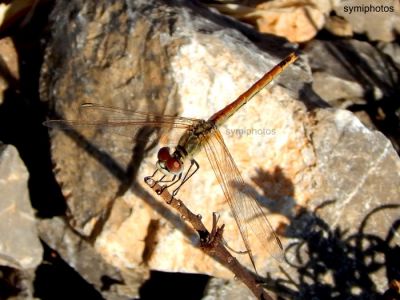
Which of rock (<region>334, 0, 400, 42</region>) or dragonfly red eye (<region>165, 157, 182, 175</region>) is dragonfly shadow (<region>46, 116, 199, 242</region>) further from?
rock (<region>334, 0, 400, 42</region>)

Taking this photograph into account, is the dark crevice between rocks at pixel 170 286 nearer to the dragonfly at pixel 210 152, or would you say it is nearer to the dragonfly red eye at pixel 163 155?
the dragonfly at pixel 210 152

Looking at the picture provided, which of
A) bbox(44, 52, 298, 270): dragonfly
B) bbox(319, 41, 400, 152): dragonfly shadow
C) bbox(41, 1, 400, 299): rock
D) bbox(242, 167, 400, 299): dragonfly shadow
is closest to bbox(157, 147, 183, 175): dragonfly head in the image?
bbox(44, 52, 298, 270): dragonfly

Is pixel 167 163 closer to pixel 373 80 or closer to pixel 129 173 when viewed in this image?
pixel 129 173

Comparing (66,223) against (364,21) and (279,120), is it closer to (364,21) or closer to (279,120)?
(279,120)

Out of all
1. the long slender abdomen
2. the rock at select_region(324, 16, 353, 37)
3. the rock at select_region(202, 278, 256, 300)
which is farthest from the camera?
the rock at select_region(324, 16, 353, 37)

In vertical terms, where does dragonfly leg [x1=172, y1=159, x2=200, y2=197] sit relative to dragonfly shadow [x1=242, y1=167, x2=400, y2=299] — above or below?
above

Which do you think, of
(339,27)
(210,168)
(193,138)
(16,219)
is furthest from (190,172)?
(339,27)

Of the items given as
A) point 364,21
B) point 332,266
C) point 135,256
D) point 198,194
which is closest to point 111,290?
point 135,256
